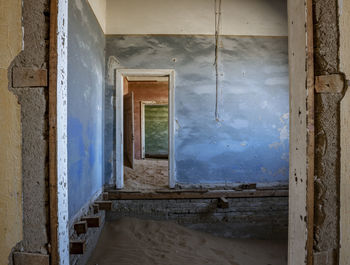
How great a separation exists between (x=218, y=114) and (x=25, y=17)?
348 centimetres

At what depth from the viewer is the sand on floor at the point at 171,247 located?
2961 millimetres

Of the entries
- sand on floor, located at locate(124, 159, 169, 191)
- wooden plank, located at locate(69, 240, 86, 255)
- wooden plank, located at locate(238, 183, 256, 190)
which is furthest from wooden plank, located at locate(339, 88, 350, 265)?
sand on floor, located at locate(124, 159, 169, 191)

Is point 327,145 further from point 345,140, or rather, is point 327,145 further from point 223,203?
point 223,203

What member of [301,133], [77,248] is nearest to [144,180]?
[77,248]

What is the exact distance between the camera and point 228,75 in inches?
166

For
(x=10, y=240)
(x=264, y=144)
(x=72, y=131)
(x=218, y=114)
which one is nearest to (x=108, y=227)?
(x=72, y=131)

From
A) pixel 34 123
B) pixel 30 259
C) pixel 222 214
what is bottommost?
pixel 222 214

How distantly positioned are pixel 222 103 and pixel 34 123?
11.5ft

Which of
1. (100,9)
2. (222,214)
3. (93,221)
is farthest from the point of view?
(222,214)

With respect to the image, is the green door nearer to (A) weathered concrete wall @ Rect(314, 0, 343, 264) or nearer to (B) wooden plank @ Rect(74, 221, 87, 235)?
(B) wooden plank @ Rect(74, 221, 87, 235)

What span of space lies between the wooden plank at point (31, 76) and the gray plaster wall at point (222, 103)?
9.53ft

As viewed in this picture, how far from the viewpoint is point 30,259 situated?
4.00 feet

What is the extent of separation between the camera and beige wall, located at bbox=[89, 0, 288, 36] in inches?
160

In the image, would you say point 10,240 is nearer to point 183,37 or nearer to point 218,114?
point 218,114
